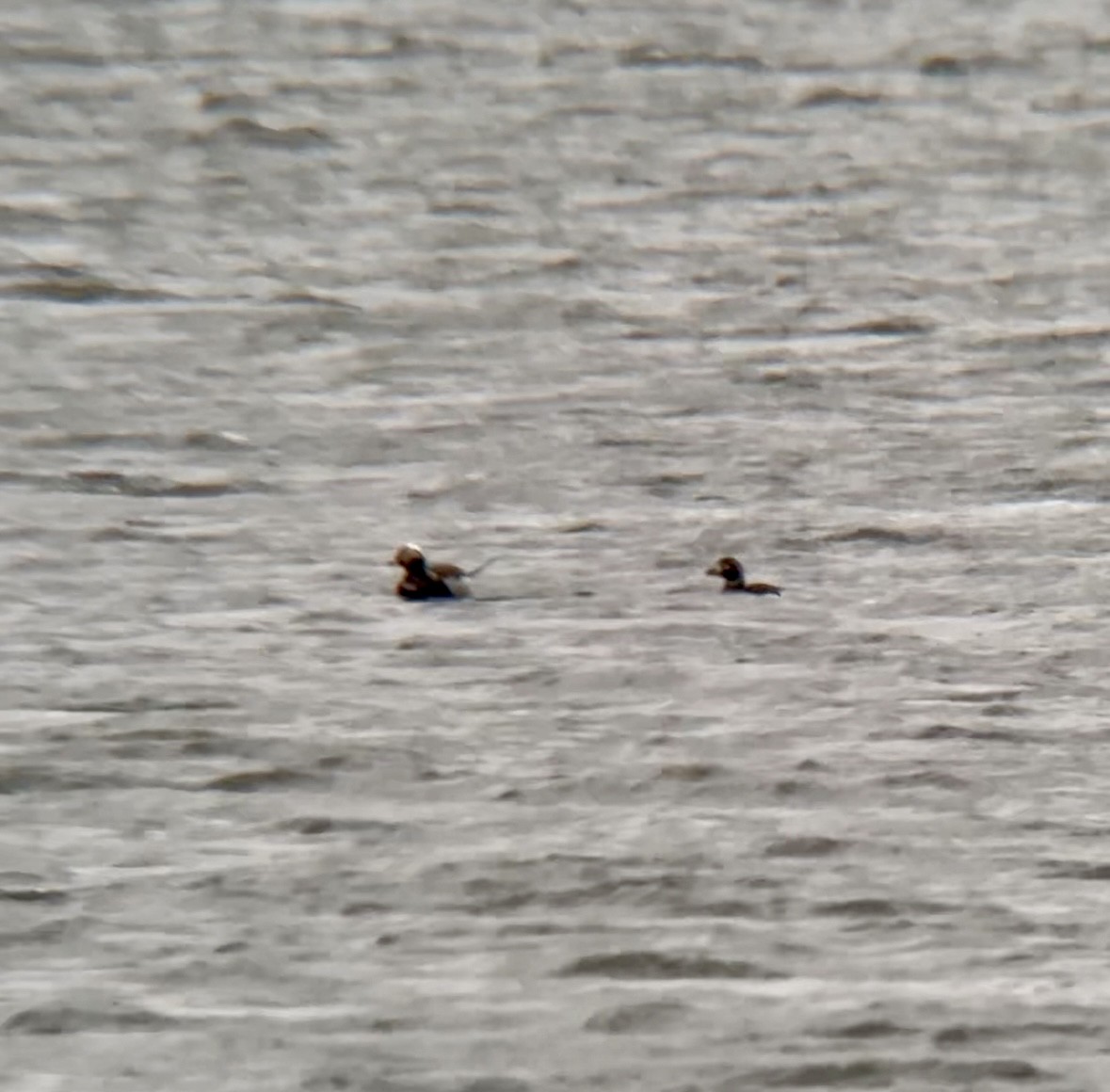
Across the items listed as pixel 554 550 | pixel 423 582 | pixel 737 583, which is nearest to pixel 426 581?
pixel 423 582

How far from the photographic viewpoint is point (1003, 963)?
10.1ft

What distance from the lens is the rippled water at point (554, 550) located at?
3.04 metres

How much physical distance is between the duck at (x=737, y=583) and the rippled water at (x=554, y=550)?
2 centimetres

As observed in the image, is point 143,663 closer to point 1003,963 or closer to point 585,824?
point 585,824

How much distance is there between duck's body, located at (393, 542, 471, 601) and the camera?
161 inches

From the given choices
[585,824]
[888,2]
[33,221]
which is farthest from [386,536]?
[888,2]

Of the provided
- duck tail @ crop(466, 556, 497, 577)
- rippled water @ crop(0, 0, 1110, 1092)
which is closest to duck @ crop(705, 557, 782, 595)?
rippled water @ crop(0, 0, 1110, 1092)

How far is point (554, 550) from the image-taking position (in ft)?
14.2

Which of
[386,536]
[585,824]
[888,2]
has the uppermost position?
[888,2]

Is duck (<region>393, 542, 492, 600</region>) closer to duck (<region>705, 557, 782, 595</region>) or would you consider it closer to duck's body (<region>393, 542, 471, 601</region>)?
duck's body (<region>393, 542, 471, 601</region>)

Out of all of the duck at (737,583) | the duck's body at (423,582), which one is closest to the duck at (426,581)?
the duck's body at (423,582)

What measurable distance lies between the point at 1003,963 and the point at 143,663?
1309 mm

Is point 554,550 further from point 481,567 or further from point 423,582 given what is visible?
point 423,582

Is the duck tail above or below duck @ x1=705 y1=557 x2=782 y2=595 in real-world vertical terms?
above
